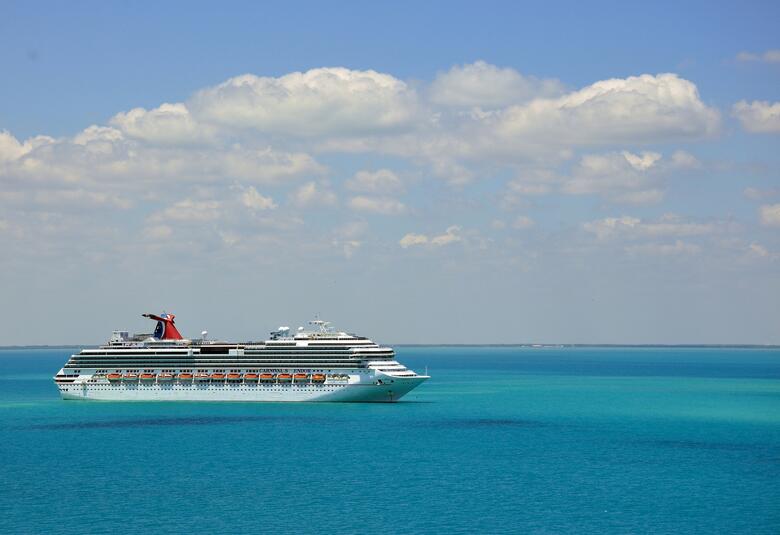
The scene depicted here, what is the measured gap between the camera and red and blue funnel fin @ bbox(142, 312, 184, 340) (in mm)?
146250

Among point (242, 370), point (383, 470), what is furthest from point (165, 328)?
point (383, 470)

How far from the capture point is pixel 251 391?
133625 mm

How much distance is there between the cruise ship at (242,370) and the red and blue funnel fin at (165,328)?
3.43 metres

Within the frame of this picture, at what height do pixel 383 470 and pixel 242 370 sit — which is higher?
pixel 242 370

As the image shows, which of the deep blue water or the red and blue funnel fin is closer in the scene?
the deep blue water

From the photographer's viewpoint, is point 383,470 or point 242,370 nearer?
point 383,470

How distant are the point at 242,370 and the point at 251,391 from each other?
294cm

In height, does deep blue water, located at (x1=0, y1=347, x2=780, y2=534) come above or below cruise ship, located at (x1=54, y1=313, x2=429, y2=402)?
below

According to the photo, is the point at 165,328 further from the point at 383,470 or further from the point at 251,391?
the point at 383,470

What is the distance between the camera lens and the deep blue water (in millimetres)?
61469

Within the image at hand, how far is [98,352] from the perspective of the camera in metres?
138

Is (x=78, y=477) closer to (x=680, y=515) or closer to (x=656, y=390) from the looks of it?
(x=680, y=515)

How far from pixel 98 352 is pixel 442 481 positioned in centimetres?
7634

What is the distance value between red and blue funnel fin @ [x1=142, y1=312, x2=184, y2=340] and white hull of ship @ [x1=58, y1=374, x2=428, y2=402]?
10.5 m
